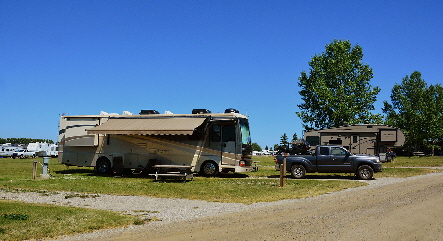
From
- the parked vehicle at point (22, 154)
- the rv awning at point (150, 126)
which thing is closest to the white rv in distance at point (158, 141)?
the rv awning at point (150, 126)

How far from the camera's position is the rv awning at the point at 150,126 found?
20.1 meters

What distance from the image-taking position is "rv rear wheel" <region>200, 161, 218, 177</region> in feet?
68.7

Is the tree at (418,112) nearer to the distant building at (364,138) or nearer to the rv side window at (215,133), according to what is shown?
the distant building at (364,138)

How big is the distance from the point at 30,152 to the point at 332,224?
2011 inches

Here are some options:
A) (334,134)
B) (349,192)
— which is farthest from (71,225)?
(334,134)

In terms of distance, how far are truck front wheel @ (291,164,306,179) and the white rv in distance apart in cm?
218

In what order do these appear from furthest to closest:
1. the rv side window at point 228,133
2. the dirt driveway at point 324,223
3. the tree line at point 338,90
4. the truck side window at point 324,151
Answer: the tree line at point 338,90, the rv side window at point 228,133, the truck side window at point 324,151, the dirt driveway at point 324,223

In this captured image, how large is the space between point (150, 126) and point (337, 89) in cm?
3061

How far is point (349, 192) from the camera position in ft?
48.5

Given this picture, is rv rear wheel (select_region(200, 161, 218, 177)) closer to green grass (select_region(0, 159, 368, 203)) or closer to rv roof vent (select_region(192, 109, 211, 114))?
rv roof vent (select_region(192, 109, 211, 114))

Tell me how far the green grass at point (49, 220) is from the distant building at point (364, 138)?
2203cm

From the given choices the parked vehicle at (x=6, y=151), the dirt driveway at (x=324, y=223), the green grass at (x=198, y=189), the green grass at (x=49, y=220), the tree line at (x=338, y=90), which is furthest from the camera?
the parked vehicle at (x=6, y=151)

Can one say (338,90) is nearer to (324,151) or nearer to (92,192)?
(324,151)

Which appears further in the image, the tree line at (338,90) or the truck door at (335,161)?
the tree line at (338,90)
